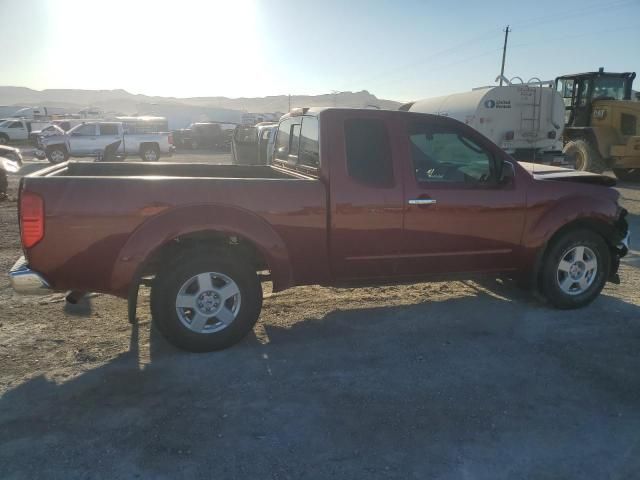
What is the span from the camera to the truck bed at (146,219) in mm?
3465

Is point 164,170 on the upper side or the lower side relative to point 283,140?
lower

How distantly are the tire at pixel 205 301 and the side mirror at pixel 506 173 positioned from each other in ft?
7.74

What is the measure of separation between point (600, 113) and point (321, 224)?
13.8m

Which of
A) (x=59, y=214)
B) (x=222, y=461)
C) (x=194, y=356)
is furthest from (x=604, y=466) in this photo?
(x=59, y=214)

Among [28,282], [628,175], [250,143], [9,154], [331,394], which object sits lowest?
[331,394]

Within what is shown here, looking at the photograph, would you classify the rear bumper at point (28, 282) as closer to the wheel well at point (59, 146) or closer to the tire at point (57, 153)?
the tire at point (57, 153)

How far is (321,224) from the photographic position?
401 cm

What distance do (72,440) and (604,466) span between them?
295 cm

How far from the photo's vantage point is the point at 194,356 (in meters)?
3.88

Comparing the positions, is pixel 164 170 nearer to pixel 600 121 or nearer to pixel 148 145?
pixel 600 121

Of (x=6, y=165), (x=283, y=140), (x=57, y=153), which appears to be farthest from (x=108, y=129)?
(x=283, y=140)

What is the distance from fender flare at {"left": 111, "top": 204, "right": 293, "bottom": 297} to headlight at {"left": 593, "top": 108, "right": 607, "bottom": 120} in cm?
1411

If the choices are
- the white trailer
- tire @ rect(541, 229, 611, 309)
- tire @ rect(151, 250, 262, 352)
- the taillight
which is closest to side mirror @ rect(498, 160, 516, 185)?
tire @ rect(541, 229, 611, 309)

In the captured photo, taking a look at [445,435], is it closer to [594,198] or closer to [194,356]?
[194,356]
